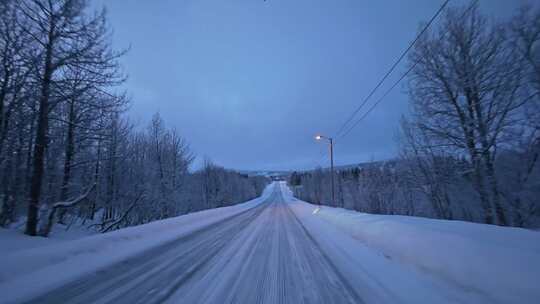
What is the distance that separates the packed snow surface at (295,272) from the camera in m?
3.02

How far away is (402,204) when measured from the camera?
27656 mm

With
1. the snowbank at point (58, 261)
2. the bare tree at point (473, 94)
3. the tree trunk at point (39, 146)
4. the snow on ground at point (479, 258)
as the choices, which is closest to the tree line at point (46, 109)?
the tree trunk at point (39, 146)

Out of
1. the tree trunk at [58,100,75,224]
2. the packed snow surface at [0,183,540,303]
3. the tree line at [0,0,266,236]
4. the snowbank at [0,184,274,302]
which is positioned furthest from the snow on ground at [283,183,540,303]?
the tree trunk at [58,100,75,224]

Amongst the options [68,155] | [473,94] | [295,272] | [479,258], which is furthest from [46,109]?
[473,94]

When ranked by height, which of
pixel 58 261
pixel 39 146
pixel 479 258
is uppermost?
pixel 39 146

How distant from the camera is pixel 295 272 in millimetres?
4234

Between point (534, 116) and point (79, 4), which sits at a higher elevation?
point (79, 4)

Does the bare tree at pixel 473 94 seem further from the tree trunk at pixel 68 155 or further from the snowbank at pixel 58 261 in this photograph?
the tree trunk at pixel 68 155

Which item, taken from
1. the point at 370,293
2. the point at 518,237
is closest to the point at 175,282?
the point at 370,293

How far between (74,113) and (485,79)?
2158 centimetres

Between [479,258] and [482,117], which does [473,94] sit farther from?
[479,258]

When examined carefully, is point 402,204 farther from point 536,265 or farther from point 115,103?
point 115,103

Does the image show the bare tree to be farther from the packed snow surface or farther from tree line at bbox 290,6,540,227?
the packed snow surface

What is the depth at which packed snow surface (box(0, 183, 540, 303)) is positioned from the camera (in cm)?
302
